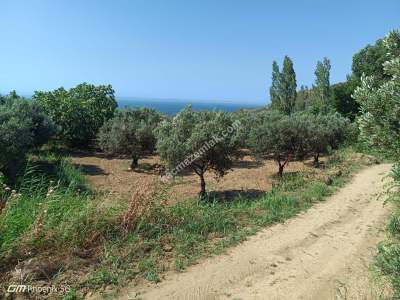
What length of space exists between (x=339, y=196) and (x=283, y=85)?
3289cm

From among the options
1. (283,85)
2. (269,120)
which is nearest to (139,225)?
(269,120)

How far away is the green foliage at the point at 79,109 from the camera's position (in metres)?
23.2

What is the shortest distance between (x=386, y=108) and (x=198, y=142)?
333 inches

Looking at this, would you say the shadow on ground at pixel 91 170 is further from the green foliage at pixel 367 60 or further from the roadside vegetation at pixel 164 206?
the green foliage at pixel 367 60

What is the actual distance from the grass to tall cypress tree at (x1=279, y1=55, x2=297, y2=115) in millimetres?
35174

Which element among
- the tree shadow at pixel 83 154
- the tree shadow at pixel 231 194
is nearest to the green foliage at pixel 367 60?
the tree shadow at pixel 83 154

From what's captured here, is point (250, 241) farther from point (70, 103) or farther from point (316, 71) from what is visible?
point (316, 71)

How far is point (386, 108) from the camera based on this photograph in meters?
3.76

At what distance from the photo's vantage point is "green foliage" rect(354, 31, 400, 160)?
3670 mm

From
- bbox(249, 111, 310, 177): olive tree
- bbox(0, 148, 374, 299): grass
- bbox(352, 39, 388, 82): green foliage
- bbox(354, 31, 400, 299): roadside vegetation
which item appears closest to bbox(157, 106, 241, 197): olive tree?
bbox(249, 111, 310, 177): olive tree

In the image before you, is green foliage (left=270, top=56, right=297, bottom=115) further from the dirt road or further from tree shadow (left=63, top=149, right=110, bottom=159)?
the dirt road

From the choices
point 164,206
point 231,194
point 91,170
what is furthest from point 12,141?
point 164,206

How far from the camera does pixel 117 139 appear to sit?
18.8m

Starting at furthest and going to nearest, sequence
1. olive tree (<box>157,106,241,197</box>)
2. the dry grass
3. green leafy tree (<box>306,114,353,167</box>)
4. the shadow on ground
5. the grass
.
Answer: green leafy tree (<box>306,114,353,167</box>) < the shadow on ground < the dry grass < olive tree (<box>157,106,241,197</box>) < the grass
